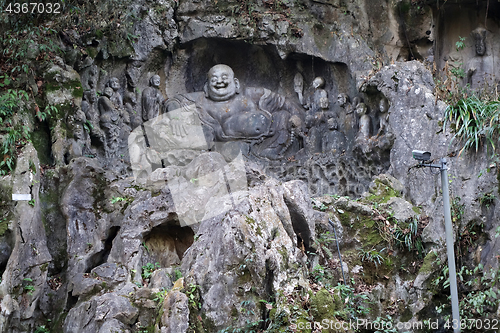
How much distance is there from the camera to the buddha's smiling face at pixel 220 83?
14547 millimetres

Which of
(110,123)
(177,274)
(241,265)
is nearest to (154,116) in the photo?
(110,123)

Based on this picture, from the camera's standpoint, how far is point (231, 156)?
1382 centimetres

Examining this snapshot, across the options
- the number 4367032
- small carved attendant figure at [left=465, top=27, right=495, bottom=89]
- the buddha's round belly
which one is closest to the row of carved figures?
the buddha's round belly

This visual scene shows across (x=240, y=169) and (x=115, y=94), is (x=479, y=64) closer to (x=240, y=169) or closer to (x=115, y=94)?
(x=240, y=169)

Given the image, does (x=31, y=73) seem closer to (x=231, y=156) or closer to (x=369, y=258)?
(x=231, y=156)

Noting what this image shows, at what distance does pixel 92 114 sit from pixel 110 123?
0.44 m

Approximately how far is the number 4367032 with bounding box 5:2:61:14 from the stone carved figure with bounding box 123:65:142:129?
1.95m

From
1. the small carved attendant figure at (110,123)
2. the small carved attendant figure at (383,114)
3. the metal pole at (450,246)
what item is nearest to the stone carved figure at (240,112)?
the small carved attendant figure at (110,123)

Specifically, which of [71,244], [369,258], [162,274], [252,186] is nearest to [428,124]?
[369,258]

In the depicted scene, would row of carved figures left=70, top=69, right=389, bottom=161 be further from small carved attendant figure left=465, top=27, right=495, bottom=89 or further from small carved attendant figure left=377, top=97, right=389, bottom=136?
small carved attendant figure left=465, top=27, right=495, bottom=89

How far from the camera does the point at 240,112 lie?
1458 centimetres

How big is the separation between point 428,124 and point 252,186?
3886 millimetres

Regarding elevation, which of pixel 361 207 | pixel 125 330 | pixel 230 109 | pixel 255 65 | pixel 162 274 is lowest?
pixel 125 330

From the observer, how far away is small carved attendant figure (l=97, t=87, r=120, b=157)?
13203 millimetres
